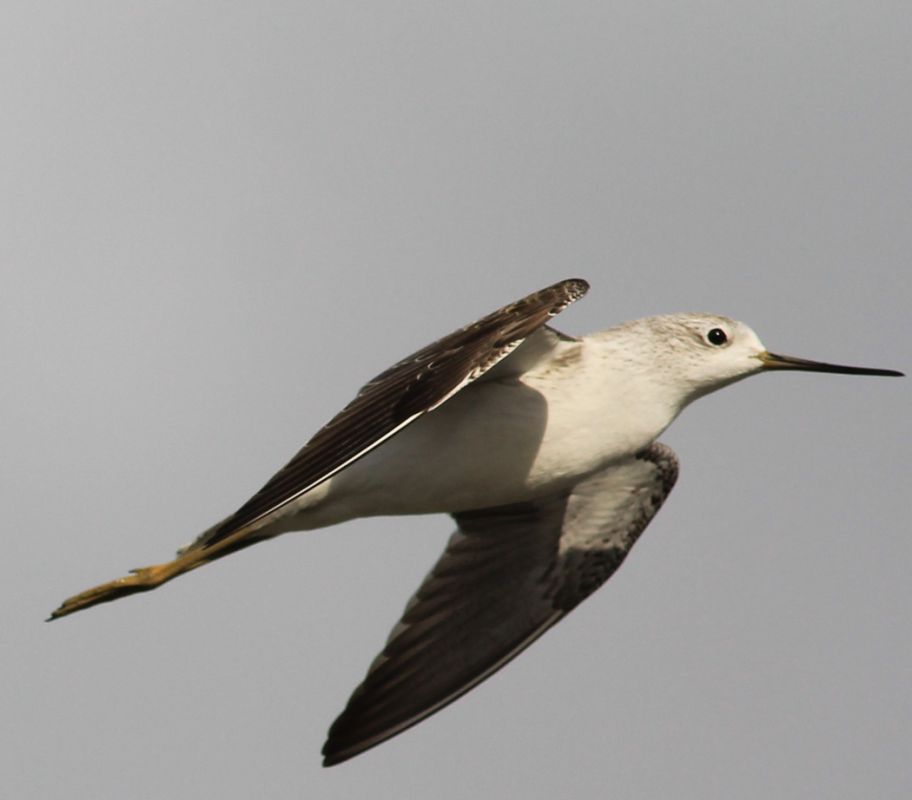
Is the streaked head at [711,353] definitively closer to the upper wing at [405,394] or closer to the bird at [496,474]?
the bird at [496,474]

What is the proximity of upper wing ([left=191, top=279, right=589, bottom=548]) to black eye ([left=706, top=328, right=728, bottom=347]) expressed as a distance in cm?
150

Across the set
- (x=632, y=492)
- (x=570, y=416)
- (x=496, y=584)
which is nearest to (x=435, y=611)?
(x=496, y=584)

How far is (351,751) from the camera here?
49.0 feet

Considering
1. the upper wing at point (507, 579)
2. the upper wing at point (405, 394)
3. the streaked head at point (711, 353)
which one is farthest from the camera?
the upper wing at point (507, 579)

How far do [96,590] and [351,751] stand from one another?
2.17 metres

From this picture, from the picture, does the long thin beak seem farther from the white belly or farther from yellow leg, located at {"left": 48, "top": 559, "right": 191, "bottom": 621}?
yellow leg, located at {"left": 48, "top": 559, "right": 191, "bottom": 621}

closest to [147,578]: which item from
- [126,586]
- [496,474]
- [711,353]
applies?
[126,586]

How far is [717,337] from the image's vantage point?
14492 mm

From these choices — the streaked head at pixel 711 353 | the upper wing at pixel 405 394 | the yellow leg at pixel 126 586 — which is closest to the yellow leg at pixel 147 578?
the yellow leg at pixel 126 586

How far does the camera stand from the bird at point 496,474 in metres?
12.5

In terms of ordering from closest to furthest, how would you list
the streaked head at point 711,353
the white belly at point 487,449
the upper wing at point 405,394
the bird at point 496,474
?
1. the upper wing at point 405,394
2. the bird at point 496,474
3. the white belly at point 487,449
4. the streaked head at point 711,353

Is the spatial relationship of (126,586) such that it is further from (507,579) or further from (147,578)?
(507,579)

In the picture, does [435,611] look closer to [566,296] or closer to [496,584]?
[496,584]

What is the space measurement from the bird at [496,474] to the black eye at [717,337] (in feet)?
0.04
